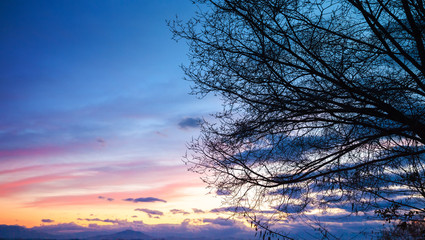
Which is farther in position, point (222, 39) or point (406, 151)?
point (222, 39)

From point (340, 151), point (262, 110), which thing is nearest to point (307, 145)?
point (340, 151)

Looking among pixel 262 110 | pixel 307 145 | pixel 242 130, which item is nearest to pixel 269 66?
pixel 262 110

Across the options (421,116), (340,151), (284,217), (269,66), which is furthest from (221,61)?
(421,116)

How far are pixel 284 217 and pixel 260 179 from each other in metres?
0.98

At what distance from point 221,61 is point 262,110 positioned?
4.42 ft

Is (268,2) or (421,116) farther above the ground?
(268,2)

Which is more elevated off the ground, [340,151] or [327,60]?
[327,60]

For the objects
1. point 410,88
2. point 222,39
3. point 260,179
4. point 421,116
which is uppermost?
point 222,39

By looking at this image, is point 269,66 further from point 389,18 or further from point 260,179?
point 389,18

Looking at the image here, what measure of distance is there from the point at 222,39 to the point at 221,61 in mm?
462

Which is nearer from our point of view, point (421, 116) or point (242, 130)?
point (421, 116)

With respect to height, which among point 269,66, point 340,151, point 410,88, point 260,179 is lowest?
point 260,179

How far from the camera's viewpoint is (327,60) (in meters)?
6.93

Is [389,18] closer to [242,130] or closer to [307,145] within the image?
[307,145]
